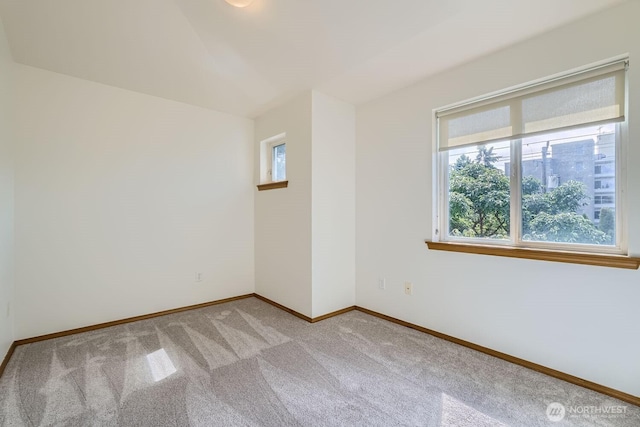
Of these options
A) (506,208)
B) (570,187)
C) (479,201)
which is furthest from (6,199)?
(570,187)

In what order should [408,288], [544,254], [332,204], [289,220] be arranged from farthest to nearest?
[289,220] → [332,204] → [408,288] → [544,254]

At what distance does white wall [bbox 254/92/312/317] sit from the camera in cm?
A: 289

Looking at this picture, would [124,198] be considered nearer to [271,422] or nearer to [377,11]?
[271,422]

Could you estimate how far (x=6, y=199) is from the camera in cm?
215

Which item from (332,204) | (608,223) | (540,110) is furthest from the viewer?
(332,204)

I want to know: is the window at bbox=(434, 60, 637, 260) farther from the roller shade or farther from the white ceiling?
the white ceiling

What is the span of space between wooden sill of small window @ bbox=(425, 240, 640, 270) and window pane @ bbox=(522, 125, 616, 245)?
16 centimetres

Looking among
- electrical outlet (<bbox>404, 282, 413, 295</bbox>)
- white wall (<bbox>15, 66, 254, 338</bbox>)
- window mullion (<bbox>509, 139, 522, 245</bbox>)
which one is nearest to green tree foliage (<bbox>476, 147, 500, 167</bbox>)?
window mullion (<bbox>509, 139, 522, 245</bbox>)

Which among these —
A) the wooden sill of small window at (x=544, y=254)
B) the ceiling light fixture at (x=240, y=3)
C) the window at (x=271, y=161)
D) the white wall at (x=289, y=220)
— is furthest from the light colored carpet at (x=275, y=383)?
the ceiling light fixture at (x=240, y=3)

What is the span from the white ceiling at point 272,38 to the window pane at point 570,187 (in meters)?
0.79

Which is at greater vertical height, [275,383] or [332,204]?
[332,204]

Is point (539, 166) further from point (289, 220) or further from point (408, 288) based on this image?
point (289, 220)

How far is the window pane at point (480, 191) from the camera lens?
2207mm

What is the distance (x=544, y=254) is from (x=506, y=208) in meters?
0.44
